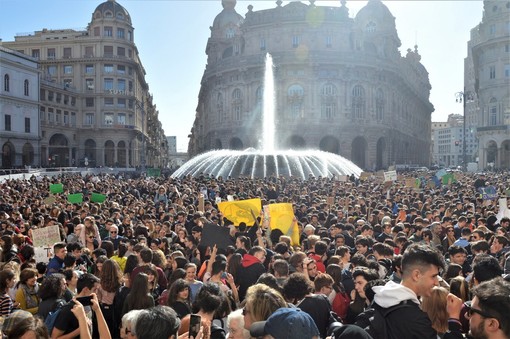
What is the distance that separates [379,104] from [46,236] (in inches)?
2559

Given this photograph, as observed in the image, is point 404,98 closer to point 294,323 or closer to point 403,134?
point 403,134

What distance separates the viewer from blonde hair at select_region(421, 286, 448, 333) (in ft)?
15.5

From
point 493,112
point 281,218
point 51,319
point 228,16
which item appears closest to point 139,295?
point 51,319

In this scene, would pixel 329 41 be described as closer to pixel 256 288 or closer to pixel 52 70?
pixel 52 70

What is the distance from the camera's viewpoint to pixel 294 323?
402 centimetres

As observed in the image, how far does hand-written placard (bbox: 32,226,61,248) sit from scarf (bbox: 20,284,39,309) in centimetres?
379

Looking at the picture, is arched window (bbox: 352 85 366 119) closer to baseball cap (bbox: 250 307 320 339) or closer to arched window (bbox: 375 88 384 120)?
arched window (bbox: 375 88 384 120)

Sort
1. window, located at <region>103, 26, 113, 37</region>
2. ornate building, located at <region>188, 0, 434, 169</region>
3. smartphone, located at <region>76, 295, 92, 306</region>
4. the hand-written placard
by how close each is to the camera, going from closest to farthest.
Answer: smartphone, located at <region>76, 295, 92, 306</region>, the hand-written placard, ornate building, located at <region>188, 0, 434, 169</region>, window, located at <region>103, 26, 113, 37</region>

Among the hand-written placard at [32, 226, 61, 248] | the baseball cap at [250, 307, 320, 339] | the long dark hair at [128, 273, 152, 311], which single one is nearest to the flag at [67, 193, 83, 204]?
the hand-written placard at [32, 226, 61, 248]

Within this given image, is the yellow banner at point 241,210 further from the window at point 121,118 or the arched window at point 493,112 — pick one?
the window at point 121,118

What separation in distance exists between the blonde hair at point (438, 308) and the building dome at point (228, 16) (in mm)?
81737

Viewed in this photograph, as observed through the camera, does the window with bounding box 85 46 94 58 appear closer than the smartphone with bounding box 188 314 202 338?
No

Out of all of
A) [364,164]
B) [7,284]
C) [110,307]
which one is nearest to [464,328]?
[110,307]

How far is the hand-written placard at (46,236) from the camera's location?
34.0 feet
